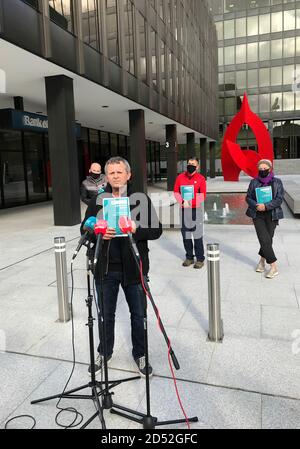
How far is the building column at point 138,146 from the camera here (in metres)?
18.3

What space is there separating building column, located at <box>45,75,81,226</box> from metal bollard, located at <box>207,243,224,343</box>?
27.6 feet

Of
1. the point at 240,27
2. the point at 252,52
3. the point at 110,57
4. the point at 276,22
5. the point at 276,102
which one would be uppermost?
the point at 240,27

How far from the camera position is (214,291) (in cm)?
395

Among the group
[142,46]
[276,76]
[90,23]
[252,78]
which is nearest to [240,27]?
[252,78]

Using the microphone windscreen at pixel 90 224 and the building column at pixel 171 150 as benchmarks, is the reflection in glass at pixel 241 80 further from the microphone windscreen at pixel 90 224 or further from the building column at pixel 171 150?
the microphone windscreen at pixel 90 224

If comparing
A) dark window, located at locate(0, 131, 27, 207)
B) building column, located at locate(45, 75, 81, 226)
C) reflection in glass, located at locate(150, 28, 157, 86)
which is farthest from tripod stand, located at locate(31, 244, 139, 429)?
reflection in glass, located at locate(150, 28, 157, 86)

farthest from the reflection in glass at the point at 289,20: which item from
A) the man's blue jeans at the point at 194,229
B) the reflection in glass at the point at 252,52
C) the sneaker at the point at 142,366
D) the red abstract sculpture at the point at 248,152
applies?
the sneaker at the point at 142,366

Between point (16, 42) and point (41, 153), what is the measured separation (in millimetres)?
11936

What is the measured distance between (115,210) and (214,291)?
1817 millimetres

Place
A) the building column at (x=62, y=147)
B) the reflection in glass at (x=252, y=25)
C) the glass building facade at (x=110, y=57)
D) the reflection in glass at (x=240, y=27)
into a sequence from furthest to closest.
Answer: the reflection in glass at (x=240, y=27)
the reflection in glass at (x=252, y=25)
the building column at (x=62, y=147)
the glass building facade at (x=110, y=57)

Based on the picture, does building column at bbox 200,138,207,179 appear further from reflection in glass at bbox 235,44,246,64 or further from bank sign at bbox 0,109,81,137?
bank sign at bbox 0,109,81,137

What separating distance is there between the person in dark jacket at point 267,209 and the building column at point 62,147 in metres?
6.94

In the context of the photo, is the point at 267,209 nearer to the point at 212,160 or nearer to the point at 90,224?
the point at 90,224
